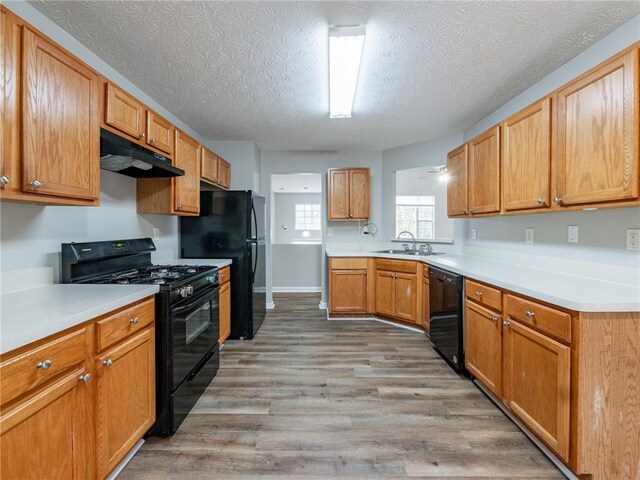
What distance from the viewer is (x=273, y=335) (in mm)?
3328

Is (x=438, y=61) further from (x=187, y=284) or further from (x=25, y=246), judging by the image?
(x=25, y=246)

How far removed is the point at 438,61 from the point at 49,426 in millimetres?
2817

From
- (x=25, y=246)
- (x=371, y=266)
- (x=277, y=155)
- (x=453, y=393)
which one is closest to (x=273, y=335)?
(x=371, y=266)

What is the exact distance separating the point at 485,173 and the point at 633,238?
1.07 metres

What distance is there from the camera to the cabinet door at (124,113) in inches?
66.7

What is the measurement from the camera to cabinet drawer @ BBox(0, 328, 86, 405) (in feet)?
2.84

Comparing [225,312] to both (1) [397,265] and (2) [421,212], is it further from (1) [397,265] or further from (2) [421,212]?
(2) [421,212]

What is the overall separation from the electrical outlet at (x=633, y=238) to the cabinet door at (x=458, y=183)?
1203 mm

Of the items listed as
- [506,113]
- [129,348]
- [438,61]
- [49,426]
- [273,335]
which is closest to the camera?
[49,426]

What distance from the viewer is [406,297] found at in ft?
11.5

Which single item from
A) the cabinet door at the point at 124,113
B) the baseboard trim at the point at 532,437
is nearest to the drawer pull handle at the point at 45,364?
the cabinet door at the point at 124,113

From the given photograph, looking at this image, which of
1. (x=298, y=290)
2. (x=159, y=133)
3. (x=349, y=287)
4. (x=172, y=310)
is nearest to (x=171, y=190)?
(x=159, y=133)

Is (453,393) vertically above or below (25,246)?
below

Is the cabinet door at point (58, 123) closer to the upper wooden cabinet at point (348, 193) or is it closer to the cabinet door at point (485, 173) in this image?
the cabinet door at point (485, 173)
